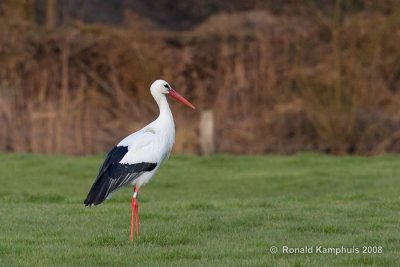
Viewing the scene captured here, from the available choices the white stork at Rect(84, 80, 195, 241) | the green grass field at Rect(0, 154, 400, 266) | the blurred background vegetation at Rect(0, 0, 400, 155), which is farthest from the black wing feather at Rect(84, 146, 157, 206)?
the blurred background vegetation at Rect(0, 0, 400, 155)

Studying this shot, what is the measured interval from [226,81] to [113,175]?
14.9 meters

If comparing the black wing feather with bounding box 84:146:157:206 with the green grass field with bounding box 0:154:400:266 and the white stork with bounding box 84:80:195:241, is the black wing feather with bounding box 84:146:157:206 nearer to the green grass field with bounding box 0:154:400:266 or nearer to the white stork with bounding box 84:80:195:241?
the white stork with bounding box 84:80:195:241

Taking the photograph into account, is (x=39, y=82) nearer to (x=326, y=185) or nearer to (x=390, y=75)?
(x=390, y=75)

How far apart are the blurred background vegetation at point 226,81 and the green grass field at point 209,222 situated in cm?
395

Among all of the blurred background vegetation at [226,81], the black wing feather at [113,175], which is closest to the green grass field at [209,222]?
the black wing feather at [113,175]

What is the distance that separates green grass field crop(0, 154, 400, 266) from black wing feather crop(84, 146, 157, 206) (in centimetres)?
37

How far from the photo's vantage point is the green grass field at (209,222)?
8680 mm

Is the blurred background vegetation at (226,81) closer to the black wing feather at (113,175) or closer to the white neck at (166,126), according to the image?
the white neck at (166,126)

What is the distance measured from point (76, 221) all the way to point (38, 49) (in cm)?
1601

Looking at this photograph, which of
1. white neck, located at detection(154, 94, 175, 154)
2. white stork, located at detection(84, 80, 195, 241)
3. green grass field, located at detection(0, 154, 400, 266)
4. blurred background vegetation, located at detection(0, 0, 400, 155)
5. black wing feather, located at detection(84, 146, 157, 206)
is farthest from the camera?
blurred background vegetation, located at detection(0, 0, 400, 155)

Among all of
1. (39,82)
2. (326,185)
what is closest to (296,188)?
(326,185)

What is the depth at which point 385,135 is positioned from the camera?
74.0 feet

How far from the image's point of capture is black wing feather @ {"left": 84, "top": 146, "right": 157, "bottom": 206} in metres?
9.71

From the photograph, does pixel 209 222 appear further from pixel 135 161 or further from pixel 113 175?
pixel 113 175
